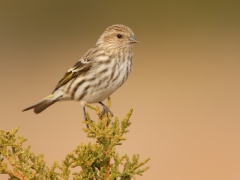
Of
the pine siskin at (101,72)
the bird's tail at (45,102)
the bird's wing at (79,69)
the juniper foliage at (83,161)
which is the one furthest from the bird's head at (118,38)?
the juniper foliage at (83,161)

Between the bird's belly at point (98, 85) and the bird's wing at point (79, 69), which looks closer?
the bird's belly at point (98, 85)

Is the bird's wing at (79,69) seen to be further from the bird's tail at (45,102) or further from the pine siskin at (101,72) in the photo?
the bird's tail at (45,102)

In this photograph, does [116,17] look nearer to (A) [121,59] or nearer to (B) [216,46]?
(B) [216,46]

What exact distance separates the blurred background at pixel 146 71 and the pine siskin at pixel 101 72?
3.42m

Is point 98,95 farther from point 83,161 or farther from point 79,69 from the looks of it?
point 83,161

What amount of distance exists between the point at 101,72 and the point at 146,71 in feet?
21.2

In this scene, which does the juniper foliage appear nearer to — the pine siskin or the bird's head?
the pine siskin

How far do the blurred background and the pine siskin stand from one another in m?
3.42

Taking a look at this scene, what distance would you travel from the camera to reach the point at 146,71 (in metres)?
12.3

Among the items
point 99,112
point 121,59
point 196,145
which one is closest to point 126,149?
point 196,145

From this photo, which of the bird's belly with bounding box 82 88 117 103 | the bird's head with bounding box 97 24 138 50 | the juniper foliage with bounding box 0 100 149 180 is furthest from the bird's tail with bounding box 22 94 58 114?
the juniper foliage with bounding box 0 100 149 180

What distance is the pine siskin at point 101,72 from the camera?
18.9ft

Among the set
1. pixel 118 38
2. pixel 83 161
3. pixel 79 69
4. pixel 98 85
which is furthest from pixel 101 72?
pixel 83 161

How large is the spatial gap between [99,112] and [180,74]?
7483mm
